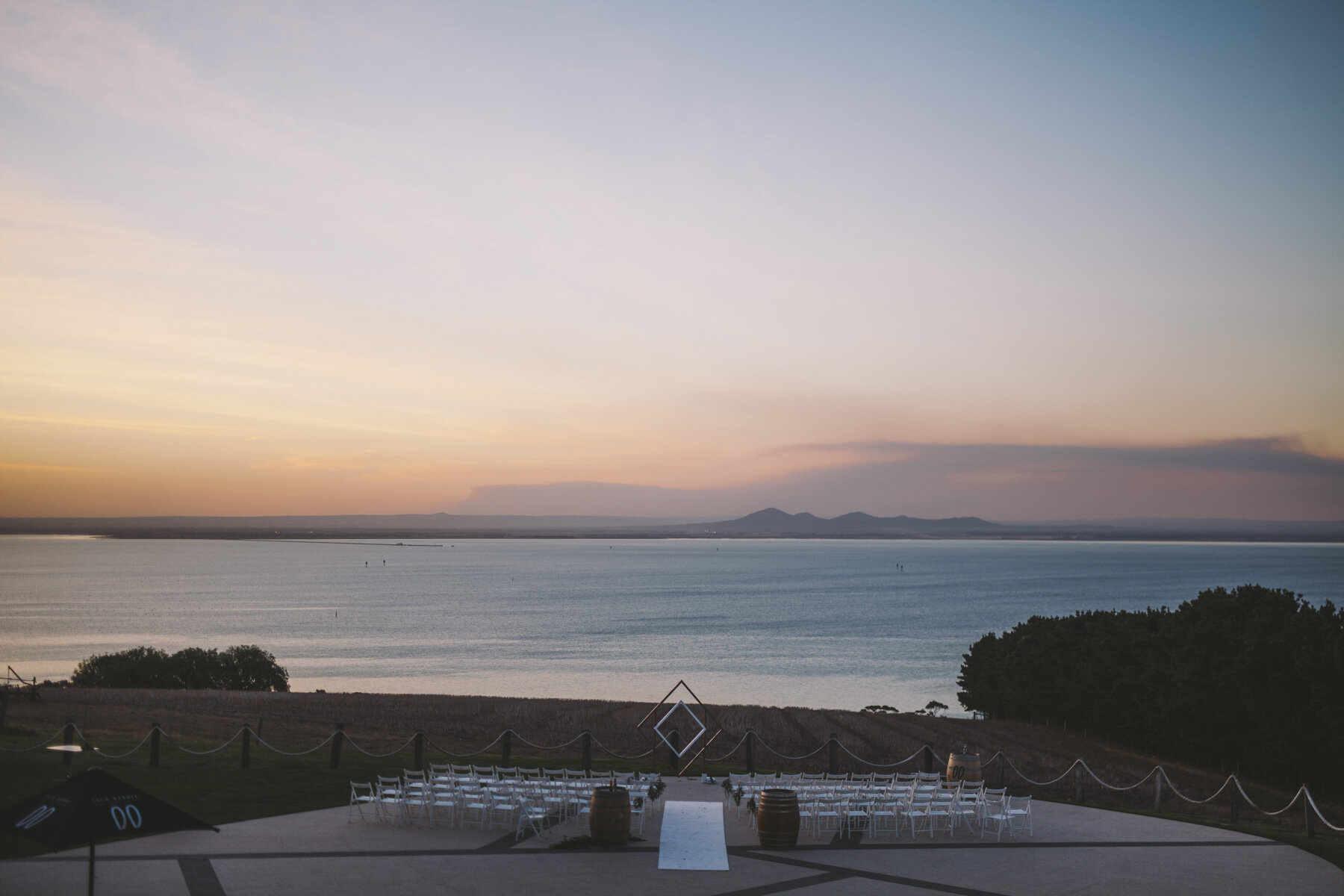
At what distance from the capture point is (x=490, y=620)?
118 m

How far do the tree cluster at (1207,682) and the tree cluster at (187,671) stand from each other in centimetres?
4626

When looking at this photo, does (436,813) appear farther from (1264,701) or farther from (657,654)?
(657,654)

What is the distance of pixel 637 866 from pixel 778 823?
96.3 inches

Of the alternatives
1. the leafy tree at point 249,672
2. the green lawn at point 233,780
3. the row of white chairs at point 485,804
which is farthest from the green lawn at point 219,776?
the leafy tree at point 249,672

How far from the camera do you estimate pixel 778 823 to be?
48.9ft

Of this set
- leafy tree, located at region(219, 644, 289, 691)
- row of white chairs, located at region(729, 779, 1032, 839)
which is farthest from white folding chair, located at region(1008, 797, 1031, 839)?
leafy tree, located at region(219, 644, 289, 691)

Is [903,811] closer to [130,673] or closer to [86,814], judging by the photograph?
[86,814]

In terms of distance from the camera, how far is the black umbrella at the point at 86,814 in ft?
30.1

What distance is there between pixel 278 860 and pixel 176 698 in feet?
118

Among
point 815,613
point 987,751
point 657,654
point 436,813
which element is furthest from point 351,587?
point 436,813

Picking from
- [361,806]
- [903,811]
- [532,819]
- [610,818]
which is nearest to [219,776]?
[361,806]

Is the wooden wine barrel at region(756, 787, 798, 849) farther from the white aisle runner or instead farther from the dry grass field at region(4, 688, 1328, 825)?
the dry grass field at region(4, 688, 1328, 825)

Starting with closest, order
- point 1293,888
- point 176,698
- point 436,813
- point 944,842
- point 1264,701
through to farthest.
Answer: point 1293,888 < point 944,842 < point 436,813 < point 1264,701 < point 176,698

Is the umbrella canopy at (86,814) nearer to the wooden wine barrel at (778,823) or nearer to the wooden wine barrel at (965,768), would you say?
the wooden wine barrel at (778,823)
